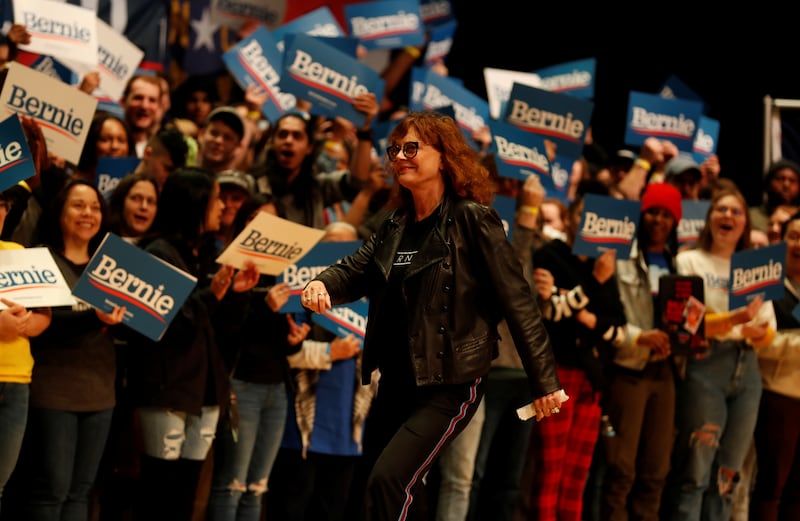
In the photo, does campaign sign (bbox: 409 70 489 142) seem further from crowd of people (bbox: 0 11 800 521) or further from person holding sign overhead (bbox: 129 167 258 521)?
person holding sign overhead (bbox: 129 167 258 521)

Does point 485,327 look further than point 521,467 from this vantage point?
No

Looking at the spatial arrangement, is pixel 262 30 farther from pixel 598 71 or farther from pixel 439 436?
pixel 598 71

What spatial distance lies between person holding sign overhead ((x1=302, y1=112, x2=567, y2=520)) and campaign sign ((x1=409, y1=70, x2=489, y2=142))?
3.70 metres

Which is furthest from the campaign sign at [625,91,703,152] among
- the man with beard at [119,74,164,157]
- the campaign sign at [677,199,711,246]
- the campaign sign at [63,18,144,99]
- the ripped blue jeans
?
the ripped blue jeans

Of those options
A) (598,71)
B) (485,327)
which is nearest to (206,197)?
(485,327)

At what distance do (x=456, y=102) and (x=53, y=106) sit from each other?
3.46m

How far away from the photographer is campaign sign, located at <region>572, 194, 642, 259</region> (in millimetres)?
5844

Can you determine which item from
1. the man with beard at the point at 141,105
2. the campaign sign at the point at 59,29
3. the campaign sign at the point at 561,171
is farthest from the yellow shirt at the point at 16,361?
the campaign sign at the point at 561,171

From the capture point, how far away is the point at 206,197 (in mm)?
5023

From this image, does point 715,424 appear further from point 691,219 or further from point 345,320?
point 345,320

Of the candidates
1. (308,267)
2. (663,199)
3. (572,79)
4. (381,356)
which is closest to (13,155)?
(308,267)

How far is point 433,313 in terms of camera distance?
12.4 feet

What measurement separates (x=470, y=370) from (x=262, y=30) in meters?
4.12

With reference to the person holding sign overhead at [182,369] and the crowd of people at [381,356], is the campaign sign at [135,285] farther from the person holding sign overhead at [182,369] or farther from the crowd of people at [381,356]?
→ the person holding sign overhead at [182,369]
